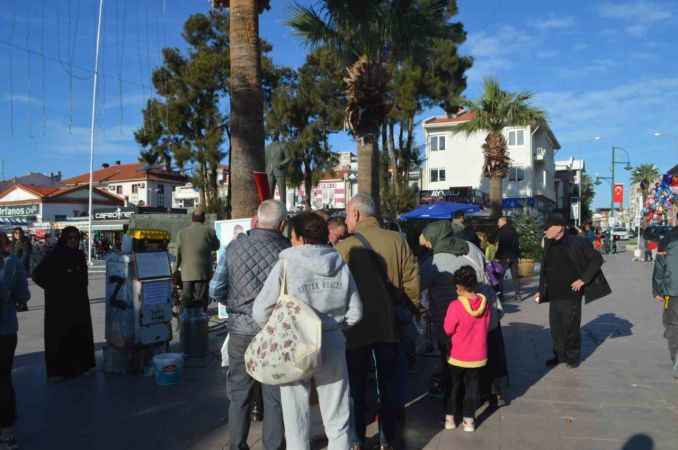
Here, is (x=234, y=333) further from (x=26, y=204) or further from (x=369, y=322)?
(x=26, y=204)

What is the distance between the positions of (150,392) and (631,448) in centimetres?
437

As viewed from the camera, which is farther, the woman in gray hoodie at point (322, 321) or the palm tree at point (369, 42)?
the palm tree at point (369, 42)

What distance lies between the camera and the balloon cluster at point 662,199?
25234 millimetres

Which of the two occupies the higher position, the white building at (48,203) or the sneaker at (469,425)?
the white building at (48,203)

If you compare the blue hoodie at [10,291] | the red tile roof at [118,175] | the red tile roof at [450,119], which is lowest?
the blue hoodie at [10,291]

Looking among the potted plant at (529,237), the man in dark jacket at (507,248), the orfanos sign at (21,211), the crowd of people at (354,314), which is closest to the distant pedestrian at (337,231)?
the crowd of people at (354,314)

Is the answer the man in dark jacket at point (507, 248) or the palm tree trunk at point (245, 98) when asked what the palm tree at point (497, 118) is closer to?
the man in dark jacket at point (507, 248)

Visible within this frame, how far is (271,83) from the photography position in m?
31.7

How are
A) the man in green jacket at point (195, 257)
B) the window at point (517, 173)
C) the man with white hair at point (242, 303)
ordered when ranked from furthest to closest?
the window at point (517, 173)
the man in green jacket at point (195, 257)
the man with white hair at point (242, 303)

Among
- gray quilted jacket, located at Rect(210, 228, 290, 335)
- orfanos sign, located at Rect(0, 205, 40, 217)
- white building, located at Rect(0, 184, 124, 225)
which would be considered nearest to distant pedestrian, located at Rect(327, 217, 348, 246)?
gray quilted jacket, located at Rect(210, 228, 290, 335)

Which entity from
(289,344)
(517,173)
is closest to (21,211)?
(517,173)

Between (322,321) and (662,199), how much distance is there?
29.7 metres

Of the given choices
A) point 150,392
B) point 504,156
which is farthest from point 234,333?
point 504,156

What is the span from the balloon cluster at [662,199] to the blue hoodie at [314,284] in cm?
2360
